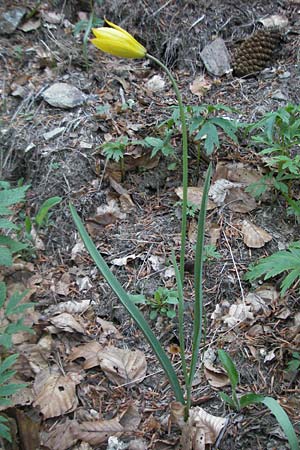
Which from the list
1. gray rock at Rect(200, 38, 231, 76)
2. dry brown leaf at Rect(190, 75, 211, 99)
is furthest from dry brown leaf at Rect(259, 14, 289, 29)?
dry brown leaf at Rect(190, 75, 211, 99)

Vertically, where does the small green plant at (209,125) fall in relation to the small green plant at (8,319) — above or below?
above

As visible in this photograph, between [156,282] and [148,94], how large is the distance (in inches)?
47.3

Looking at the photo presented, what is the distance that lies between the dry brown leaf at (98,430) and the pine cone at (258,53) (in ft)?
6.42

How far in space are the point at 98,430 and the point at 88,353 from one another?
Result: 0.92ft

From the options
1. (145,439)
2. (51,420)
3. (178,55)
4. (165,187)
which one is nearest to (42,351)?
(51,420)

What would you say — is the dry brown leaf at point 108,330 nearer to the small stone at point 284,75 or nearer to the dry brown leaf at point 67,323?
the dry brown leaf at point 67,323

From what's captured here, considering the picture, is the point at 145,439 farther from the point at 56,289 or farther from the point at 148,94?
the point at 148,94

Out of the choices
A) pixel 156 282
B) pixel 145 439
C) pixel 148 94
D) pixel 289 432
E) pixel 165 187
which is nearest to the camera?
pixel 289 432

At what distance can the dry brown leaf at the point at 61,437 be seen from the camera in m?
1.40

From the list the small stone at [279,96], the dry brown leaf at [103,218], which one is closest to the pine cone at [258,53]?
the small stone at [279,96]

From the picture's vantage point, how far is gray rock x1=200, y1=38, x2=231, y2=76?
9.00ft

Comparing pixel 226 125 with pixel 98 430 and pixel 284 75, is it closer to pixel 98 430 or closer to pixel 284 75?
pixel 284 75

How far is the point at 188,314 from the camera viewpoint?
1.73m

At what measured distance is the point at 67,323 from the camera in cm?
173
